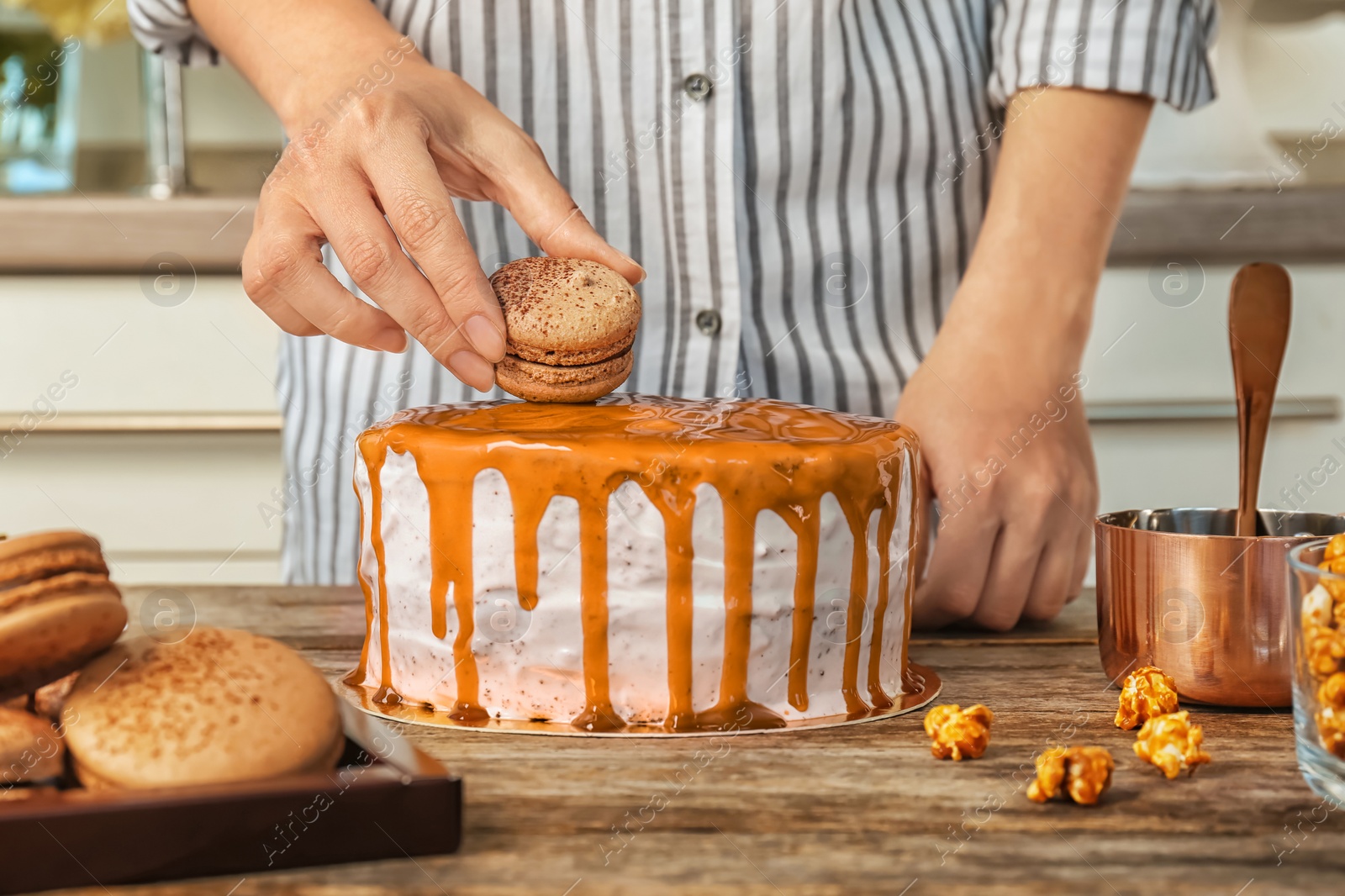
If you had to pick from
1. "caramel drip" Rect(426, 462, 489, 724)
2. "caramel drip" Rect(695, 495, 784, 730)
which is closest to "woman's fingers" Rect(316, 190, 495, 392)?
"caramel drip" Rect(426, 462, 489, 724)

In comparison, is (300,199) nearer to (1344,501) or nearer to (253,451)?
(253,451)

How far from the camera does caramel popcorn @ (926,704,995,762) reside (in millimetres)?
634

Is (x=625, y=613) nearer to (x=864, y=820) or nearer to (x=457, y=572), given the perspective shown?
(x=457, y=572)

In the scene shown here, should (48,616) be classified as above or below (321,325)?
below

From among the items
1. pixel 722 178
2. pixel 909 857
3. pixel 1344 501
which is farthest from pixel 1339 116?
pixel 909 857

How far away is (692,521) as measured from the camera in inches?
27.9

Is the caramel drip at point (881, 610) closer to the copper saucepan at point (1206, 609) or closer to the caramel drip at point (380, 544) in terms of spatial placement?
the copper saucepan at point (1206, 609)

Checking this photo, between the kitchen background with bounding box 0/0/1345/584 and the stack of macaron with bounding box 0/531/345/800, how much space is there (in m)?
1.13

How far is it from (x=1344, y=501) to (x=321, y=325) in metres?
1.58

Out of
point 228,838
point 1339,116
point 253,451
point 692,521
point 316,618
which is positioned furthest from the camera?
point 1339,116

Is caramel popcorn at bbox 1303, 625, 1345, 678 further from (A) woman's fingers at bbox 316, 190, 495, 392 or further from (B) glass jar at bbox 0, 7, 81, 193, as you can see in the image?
(B) glass jar at bbox 0, 7, 81, 193

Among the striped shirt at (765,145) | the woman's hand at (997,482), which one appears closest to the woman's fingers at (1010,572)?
the woman's hand at (997,482)

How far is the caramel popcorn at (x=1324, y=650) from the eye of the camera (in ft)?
1.79

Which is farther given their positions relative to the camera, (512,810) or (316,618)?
(316,618)
